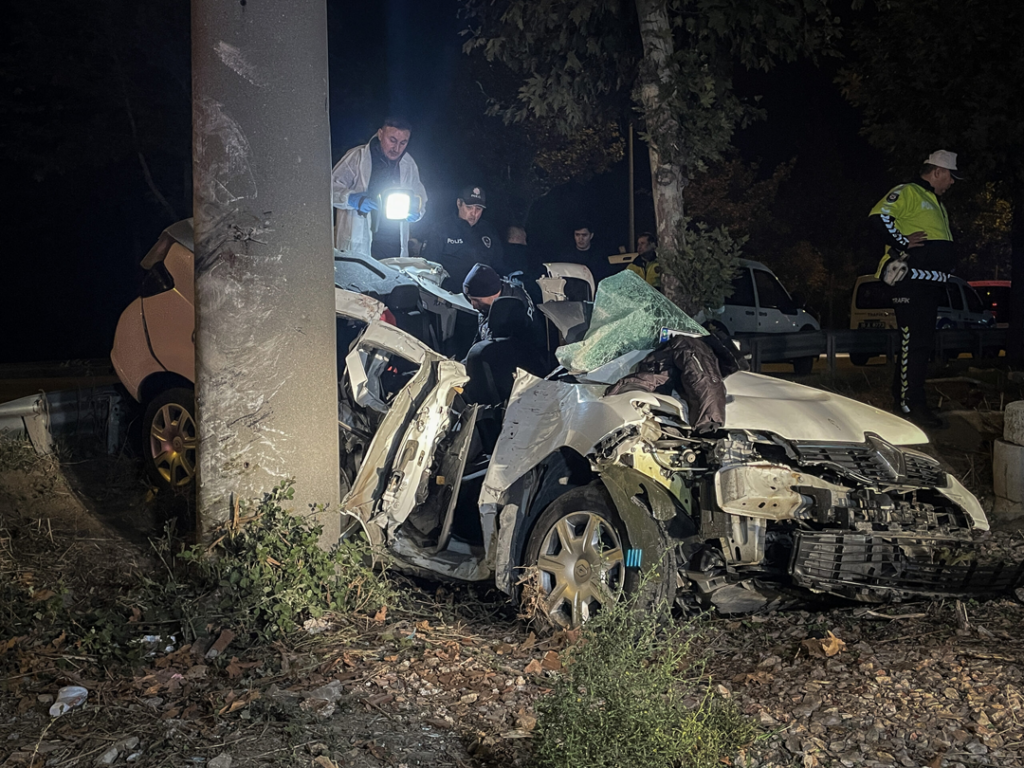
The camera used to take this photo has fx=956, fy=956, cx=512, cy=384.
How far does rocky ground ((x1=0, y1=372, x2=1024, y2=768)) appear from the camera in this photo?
10.5ft

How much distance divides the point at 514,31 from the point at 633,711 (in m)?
8.11

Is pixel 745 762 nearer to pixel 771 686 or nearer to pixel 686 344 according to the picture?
pixel 771 686

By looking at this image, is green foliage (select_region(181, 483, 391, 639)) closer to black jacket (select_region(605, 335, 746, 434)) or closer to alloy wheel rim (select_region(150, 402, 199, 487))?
black jacket (select_region(605, 335, 746, 434))

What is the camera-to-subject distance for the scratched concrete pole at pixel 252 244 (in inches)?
173

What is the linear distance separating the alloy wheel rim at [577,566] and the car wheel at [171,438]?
319 centimetres

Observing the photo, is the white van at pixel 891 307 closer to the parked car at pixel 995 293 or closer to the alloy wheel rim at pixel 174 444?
the parked car at pixel 995 293

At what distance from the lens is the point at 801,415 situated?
463 cm

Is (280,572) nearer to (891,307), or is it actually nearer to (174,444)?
(174,444)

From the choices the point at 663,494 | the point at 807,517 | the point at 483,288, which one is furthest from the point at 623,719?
the point at 483,288

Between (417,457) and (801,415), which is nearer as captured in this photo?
(801,415)

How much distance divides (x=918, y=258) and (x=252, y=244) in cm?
605

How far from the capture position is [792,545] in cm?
419

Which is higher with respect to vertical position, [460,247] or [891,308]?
[460,247]

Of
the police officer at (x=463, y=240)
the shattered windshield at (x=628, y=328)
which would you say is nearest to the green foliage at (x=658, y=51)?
the police officer at (x=463, y=240)
